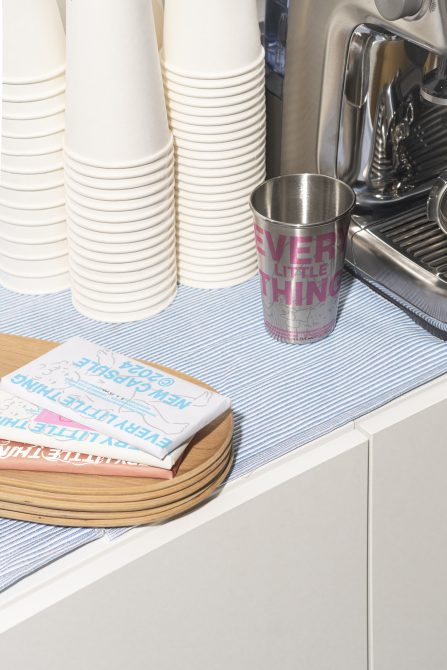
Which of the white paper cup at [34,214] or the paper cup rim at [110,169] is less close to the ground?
the paper cup rim at [110,169]

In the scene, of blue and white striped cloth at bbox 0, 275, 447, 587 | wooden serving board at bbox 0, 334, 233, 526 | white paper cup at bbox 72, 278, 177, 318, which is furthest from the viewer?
white paper cup at bbox 72, 278, 177, 318

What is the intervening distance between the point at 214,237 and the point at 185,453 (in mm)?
263

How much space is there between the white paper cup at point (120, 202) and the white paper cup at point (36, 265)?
0.28ft

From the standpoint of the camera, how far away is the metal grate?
87cm

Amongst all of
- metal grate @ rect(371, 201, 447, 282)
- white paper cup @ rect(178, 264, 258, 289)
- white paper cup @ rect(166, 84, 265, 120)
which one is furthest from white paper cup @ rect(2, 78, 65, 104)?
metal grate @ rect(371, 201, 447, 282)

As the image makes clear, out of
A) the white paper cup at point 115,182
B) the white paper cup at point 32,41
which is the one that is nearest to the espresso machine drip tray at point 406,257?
the white paper cup at point 115,182

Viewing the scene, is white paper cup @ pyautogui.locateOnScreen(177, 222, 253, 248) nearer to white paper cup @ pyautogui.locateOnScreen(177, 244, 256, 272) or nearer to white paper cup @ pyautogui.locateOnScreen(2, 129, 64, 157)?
white paper cup @ pyautogui.locateOnScreen(177, 244, 256, 272)

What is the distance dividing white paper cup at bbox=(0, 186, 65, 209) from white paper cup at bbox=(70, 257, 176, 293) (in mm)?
54

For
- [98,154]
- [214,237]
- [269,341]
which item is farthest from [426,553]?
[98,154]

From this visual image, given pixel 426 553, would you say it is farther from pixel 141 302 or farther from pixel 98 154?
pixel 98 154

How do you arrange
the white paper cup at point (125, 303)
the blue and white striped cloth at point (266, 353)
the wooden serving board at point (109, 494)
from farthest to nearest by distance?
the white paper cup at point (125, 303) → the blue and white striped cloth at point (266, 353) → the wooden serving board at point (109, 494)

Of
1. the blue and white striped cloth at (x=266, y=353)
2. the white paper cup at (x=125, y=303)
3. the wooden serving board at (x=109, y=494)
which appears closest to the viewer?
the wooden serving board at (x=109, y=494)

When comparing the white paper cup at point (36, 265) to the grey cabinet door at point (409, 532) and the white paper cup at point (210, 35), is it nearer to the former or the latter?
the white paper cup at point (210, 35)

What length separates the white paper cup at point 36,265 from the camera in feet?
2.98
